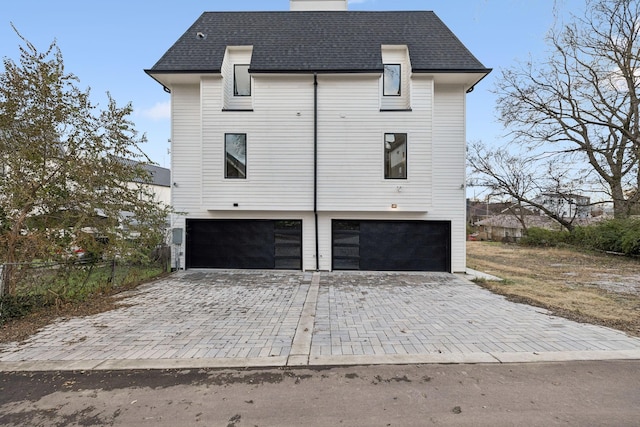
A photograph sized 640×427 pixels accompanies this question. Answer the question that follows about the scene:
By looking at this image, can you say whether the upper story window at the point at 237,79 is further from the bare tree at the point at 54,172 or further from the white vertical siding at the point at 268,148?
the bare tree at the point at 54,172


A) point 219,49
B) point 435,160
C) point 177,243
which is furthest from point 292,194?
point 219,49

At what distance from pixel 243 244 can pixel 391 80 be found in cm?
764

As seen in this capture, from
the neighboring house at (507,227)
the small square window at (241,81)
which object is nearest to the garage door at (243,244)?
the small square window at (241,81)

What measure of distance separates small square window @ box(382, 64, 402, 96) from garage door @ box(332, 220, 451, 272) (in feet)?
14.7

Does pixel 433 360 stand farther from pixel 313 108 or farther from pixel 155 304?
pixel 313 108

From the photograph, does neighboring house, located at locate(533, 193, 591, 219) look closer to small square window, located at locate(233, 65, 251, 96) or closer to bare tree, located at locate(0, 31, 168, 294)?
small square window, located at locate(233, 65, 251, 96)

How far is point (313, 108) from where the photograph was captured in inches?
411

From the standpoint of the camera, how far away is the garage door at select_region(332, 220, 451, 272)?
10.9 m

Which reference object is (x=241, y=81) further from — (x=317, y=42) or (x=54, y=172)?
(x=54, y=172)

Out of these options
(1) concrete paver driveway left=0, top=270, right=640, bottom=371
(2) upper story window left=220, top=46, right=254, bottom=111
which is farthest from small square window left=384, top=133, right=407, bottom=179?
(2) upper story window left=220, top=46, right=254, bottom=111

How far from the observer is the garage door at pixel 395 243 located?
35.8 ft

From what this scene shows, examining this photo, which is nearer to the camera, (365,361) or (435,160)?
(365,361)

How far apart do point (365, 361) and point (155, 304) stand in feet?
15.8

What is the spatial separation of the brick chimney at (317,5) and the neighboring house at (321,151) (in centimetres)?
370
